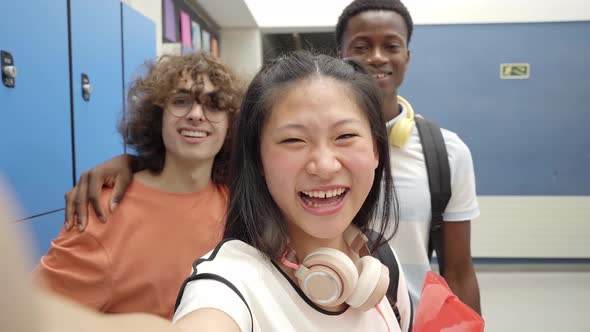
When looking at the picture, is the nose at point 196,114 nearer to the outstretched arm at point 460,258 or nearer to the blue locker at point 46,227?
the blue locker at point 46,227

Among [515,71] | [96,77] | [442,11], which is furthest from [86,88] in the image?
[515,71]

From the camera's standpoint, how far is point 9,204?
22 cm

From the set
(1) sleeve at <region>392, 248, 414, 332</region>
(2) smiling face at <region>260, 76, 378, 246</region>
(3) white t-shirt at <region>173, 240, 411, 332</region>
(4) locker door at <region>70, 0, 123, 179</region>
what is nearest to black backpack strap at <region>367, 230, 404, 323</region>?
(1) sleeve at <region>392, 248, 414, 332</region>

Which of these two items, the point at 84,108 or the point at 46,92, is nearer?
the point at 46,92

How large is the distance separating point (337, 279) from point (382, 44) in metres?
0.91

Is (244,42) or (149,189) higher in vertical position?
(244,42)

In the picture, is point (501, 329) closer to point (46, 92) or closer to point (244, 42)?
point (46, 92)

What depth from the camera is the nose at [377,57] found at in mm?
1481

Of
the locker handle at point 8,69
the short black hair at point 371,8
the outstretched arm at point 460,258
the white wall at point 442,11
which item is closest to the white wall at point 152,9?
the white wall at point 442,11

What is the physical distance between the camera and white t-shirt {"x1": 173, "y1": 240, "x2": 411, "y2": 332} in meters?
0.72

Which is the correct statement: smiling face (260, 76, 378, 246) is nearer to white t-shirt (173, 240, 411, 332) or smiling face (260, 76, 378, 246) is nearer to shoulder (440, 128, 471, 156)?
white t-shirt (173, 240, 411, 332)

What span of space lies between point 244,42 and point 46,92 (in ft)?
13.7

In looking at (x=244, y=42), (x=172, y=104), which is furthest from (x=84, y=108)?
(x=244, y=42)

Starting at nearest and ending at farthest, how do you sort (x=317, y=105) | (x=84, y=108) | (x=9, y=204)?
(x=9, y=204)
(x=317, y=105)
(x=84, y=108)
